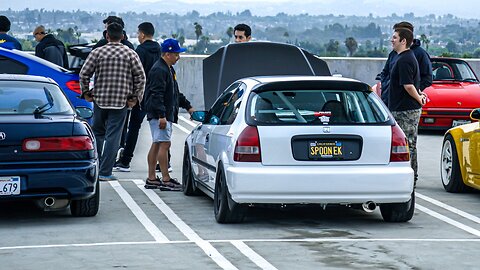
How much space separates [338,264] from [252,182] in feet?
6.02

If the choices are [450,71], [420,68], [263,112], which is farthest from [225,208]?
[450,71]

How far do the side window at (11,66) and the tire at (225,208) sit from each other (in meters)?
5.92

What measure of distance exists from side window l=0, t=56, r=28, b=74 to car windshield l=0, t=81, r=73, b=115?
455cm

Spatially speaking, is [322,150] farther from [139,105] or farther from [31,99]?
[139,105]

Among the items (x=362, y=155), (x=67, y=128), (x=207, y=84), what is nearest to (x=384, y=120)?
(x=362, y=155)

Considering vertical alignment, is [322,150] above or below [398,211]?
above

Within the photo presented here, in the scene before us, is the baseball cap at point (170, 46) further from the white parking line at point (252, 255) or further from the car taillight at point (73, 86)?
the white parking line at point (252, 255)

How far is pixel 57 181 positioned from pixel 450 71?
1324cm

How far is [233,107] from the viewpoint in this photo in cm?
1148

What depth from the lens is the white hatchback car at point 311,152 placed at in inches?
412

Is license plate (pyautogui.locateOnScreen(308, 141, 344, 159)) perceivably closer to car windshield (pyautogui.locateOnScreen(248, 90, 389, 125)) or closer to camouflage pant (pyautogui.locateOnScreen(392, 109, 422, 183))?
car windshield (pyautogui.locateOnScreen(248, 90, 389, 125))

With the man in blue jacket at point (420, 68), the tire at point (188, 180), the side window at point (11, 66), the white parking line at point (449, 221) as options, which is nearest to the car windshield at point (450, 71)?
the man in blue jacket at point (420, 68)

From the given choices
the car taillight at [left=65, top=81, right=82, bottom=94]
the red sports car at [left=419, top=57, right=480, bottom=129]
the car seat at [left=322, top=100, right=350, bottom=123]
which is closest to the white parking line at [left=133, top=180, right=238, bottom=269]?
the car seat at [left=322, top=100, right=350, bottom=123]

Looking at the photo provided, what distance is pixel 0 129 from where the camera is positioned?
10602 millimetres
